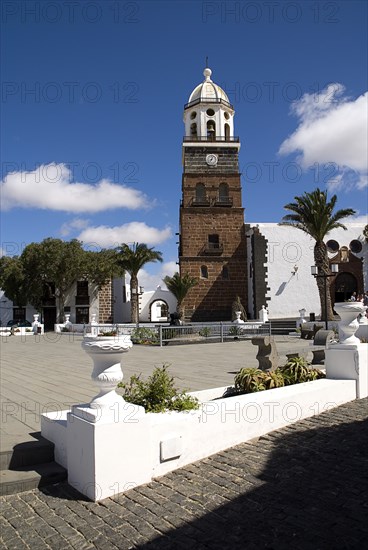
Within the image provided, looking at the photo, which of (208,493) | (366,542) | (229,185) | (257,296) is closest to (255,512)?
(208,493)

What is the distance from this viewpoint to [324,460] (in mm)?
4070

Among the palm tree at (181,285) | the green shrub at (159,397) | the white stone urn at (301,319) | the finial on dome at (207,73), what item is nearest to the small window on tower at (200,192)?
the palm tree at (181,285)

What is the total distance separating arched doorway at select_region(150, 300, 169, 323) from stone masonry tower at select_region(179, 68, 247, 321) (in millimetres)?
12229

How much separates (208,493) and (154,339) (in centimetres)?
1391

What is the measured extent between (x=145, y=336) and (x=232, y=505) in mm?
14483

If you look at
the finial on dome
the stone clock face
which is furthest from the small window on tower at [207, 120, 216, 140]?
the finial on dome

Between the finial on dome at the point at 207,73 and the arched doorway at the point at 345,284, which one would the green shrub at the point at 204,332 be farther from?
the finial on dome at the point at 207,73

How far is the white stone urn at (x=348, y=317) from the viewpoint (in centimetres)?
607

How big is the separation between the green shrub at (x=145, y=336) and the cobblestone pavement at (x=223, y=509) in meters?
13.1

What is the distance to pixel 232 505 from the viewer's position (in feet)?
10.6

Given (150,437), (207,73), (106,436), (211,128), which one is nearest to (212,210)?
(211,128)

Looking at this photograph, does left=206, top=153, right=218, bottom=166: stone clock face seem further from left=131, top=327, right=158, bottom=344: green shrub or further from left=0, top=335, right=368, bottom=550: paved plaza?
left=0, top=335, right=368, bottom=550: paved plaza

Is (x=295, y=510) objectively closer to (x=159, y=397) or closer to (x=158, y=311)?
(x=159, y=397)

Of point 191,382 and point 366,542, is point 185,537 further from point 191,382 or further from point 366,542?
point 191,382
